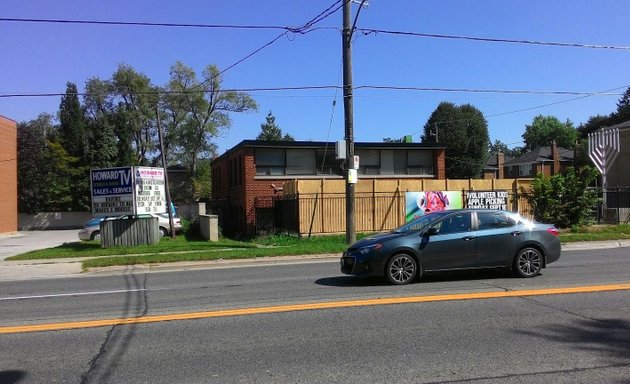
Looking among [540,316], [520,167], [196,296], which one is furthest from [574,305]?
[520,167]

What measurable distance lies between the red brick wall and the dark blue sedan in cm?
3908

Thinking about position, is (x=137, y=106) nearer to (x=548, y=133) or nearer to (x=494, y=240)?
(x=494, y=240)

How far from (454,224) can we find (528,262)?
5.50 ft

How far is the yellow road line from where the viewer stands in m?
7.39

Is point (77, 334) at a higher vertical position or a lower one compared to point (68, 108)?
lower

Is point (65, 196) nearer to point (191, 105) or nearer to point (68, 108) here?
point (68, 108)

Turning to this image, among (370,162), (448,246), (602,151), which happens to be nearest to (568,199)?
(602,151)

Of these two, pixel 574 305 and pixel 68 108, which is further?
pixel 68 108

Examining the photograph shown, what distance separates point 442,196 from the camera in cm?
2466

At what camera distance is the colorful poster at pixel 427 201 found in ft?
79.9

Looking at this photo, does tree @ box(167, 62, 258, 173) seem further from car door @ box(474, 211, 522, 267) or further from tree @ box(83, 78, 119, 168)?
car door @ box(474, 211, 522, 267)

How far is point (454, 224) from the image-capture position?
1045cm

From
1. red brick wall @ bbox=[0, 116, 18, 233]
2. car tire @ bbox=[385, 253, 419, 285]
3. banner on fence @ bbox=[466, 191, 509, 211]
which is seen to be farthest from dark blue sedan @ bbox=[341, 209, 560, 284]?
red brick wall @ bbox=[0, 116, 18, 233]

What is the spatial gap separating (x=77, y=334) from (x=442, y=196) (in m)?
19.8
